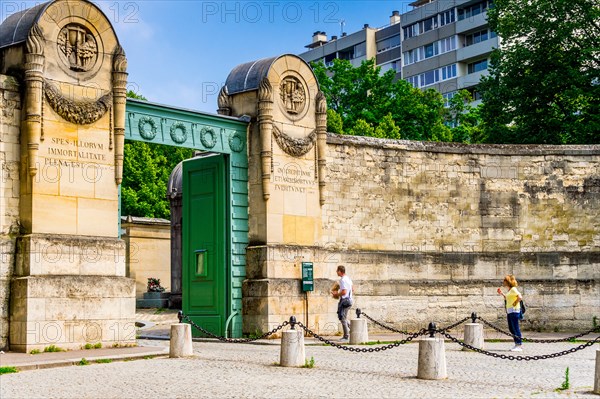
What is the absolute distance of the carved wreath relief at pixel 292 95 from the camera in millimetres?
21062

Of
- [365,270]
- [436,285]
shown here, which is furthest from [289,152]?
[436,285]

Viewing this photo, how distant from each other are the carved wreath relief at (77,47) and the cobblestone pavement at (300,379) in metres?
5.74

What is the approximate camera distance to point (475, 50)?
6288 centimetres

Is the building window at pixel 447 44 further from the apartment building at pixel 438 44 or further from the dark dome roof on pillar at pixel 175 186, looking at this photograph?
the dark dome roof on pillar at pixel 175 186

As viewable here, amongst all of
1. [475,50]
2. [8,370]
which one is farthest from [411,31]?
[8,370]

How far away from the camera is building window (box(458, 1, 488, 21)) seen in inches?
2473

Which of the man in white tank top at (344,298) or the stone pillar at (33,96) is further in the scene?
the man in white tank top at (344,298)

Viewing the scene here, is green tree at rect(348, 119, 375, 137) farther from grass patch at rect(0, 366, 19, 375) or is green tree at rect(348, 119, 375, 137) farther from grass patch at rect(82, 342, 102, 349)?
grass patch at rect(0, 366, 19, 375)

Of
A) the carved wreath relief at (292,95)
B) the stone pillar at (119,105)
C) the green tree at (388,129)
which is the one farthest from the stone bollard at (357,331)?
the green tree at (388,129)

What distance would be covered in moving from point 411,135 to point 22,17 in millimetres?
28087

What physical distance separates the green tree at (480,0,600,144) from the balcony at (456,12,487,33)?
95.4 ft

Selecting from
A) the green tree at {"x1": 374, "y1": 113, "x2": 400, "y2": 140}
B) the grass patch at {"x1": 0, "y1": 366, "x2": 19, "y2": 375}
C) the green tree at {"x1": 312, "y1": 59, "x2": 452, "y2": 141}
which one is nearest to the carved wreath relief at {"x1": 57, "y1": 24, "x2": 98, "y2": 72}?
the grass patch at {"x1": 0, "y1": 366, "x2": 19, "y2": 375}

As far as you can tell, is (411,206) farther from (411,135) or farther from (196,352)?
(411,135)

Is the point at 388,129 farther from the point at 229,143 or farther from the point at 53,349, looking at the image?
the point at 53,349
